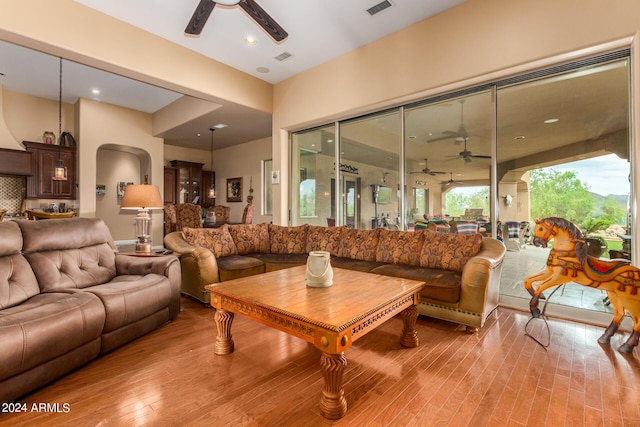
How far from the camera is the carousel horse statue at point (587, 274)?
2.28 meters

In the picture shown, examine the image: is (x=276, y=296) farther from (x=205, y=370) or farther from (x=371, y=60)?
(x=371, y=60)

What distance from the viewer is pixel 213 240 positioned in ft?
12.8

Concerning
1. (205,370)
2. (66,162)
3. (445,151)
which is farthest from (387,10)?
(66,162)

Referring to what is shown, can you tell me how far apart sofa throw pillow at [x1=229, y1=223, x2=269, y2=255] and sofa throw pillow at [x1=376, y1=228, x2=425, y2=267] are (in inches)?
68.6

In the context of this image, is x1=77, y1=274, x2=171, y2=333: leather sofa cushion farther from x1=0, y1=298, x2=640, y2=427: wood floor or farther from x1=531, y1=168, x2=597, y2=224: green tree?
x1=531, y1=168, x2=597, y2=224: green tree

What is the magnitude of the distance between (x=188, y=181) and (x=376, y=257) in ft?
22.6

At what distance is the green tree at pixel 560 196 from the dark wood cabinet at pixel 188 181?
8.20 m

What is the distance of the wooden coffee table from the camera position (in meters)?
1.56

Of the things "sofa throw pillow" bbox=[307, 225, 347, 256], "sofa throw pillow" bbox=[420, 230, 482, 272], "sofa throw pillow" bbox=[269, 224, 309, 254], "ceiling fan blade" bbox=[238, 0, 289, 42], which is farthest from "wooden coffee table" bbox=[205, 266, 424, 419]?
"ceiling fan blade" bbox=[238, 0, 289, 42]

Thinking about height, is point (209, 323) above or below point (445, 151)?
below

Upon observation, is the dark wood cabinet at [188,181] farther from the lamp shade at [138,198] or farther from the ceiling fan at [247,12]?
the ceiling fan at [247,12]

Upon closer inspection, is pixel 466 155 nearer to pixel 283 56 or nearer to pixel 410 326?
pixel 410 326

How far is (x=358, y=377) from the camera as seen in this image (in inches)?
75.5

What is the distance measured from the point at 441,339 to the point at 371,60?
3.71 m
